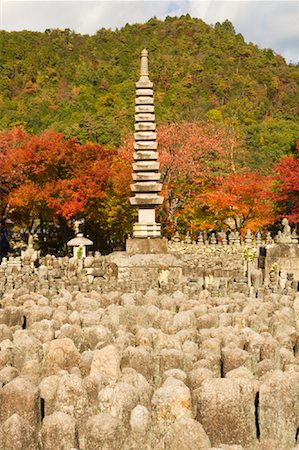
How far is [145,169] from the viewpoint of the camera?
16422 millimetres

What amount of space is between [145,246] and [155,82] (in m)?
51.9

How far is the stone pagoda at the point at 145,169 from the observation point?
16020 mm

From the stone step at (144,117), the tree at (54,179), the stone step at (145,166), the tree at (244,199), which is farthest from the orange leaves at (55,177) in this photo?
the stone step at (145,166)

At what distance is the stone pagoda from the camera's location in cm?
1602

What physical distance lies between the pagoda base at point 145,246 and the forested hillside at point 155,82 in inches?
1050

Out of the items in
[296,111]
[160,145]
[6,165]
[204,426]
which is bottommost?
[204,426]

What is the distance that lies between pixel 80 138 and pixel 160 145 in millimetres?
14528

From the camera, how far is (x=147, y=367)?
20.1 feet

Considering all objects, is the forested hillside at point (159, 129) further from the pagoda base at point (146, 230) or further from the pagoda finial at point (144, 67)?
the pagoda base at point (146, 230)

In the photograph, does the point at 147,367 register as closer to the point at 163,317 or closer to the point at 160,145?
the point at 163,317

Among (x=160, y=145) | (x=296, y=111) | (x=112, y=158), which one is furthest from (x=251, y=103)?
(x=112, y=158)

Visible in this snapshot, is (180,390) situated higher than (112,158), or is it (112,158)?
(112,158)

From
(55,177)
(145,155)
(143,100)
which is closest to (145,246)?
(145,155)

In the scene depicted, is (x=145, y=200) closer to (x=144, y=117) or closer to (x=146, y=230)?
(x=146, y=230)
